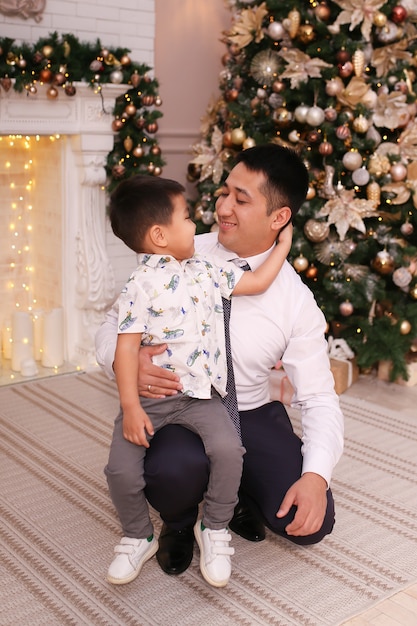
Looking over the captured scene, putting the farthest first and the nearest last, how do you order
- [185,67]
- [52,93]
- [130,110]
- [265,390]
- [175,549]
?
[185,67], [130,110], [52,93], [265,390], [175,549]

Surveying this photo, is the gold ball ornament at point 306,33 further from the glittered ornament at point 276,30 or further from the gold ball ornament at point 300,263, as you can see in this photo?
the gold ball ornament at point 300,263

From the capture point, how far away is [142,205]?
1.95 m

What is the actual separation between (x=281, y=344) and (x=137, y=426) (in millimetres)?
582

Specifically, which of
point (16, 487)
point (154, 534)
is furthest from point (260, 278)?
point (16, 487)

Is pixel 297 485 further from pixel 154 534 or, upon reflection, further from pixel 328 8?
pixel 328 8

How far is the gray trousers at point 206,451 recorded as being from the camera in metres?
1.96

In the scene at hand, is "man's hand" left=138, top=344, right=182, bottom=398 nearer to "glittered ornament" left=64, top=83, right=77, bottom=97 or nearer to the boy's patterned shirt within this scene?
the boy's patterned shirt

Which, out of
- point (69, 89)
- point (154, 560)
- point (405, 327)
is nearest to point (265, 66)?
point (69, 89)

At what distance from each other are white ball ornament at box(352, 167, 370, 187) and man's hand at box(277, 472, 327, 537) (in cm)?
188

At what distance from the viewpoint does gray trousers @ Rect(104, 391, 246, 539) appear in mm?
1962

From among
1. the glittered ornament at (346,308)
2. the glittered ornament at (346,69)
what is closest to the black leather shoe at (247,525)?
the glittered ornament at (346,308)

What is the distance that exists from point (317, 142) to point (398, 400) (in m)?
1.24

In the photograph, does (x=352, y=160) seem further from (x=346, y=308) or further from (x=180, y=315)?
(x=180, y=315)

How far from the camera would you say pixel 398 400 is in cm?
366
